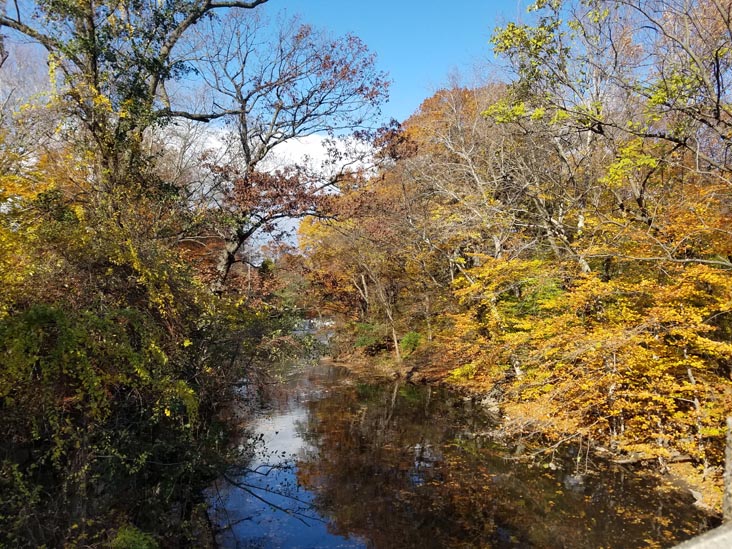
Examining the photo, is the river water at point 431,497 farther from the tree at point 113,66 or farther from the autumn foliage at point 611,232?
the tree at point 113,66

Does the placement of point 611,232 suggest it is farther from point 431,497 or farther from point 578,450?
point 431,497

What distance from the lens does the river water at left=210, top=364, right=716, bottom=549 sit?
737cm

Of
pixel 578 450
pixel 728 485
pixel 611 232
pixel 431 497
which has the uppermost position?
pixel 611 232

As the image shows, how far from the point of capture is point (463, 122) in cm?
1585

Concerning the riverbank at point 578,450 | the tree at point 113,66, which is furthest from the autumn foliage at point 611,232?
the tree at point 113,66

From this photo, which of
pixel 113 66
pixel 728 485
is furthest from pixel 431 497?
pixel 113 66

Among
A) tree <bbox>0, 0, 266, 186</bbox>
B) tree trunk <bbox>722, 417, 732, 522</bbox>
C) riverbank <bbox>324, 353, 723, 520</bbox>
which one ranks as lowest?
riverbank <bbox>324, 353, 723, 520</bbox>

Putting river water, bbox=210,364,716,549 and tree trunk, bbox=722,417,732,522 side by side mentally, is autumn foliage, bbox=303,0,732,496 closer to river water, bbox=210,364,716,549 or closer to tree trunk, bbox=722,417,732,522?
river water, bbox=210,364,716,549

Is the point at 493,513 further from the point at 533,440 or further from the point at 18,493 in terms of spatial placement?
the point at 18,493

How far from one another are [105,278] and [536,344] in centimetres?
968

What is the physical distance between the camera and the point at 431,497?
347 inches

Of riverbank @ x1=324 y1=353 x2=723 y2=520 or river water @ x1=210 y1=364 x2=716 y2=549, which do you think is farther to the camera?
riverbank @ x1=324 y1=353 x2=723 y2=520

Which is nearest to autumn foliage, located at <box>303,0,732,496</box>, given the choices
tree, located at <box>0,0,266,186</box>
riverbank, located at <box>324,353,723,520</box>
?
riverbank, located at <box>324,353,723,520</box>

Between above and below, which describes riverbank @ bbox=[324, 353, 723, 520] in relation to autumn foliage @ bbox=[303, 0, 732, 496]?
below
